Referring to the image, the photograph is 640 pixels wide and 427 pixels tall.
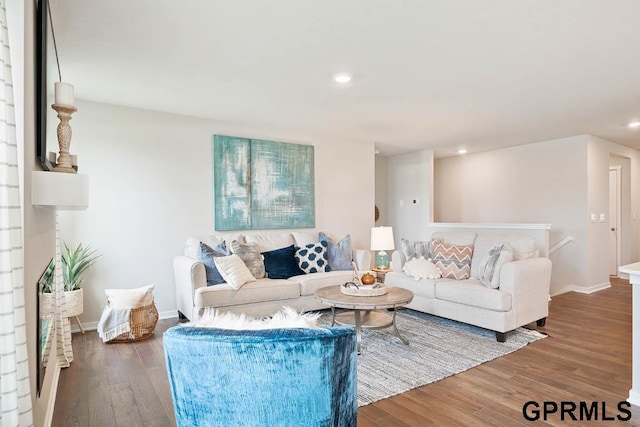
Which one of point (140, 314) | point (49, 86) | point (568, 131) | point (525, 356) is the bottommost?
point (525, 356)

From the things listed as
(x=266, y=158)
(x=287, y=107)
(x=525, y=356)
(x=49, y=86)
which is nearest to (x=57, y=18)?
(x=49, y=86)

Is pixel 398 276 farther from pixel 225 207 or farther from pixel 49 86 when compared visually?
pixel 49 86

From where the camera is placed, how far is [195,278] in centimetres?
364

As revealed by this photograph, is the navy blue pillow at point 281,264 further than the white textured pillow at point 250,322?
Yes

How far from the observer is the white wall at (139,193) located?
12.7 feet

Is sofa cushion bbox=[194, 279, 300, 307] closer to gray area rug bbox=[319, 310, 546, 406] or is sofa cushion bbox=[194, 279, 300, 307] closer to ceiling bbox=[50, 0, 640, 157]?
gray area rug bbox=[319, 310, 546, 406]

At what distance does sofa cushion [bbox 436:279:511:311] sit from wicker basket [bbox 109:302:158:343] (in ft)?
9.08

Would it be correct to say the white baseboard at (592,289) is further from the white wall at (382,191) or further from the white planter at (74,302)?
the white planter at (74,302)

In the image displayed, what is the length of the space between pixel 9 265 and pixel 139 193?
10.8 feet

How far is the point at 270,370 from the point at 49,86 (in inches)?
70.6

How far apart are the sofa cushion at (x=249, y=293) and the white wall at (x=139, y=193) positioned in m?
0.97

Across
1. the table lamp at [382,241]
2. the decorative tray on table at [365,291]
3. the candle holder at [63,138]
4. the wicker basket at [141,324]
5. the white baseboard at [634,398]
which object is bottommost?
the white baseboard at [634,398]

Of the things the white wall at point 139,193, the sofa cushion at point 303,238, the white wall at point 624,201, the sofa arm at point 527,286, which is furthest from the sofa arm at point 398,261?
the white wall at point 624,201

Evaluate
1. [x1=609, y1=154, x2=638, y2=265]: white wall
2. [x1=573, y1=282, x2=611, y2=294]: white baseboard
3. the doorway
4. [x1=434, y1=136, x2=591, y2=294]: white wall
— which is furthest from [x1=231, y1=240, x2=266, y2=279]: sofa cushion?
[x1=609, y1=154, x2=638, y2=265]: white wall
